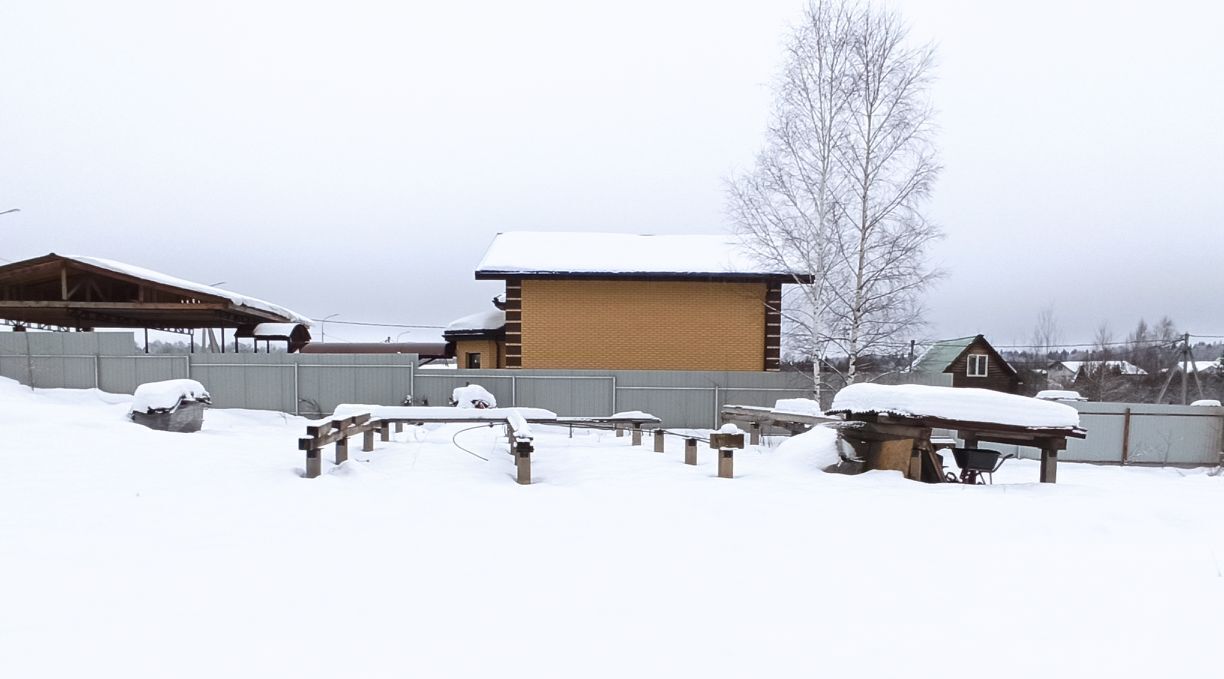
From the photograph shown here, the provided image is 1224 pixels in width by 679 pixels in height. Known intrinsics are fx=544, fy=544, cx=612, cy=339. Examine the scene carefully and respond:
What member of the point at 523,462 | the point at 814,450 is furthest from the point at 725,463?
the point at 523,462

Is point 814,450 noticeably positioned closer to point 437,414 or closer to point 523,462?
point 523,462

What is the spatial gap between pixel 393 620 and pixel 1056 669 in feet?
9.66

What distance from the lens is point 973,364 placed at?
2628 cm

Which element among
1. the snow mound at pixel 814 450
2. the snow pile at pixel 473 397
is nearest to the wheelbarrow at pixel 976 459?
the snow mound at pixel 814 450

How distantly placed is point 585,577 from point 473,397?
10320mm

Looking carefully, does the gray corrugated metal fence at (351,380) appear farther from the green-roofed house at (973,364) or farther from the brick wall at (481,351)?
the green-roofed house at (973,364)

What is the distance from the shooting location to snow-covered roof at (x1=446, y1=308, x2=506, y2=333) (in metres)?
16.8

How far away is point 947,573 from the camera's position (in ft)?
10.6

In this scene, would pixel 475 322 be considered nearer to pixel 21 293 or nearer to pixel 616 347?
pixel 616 347

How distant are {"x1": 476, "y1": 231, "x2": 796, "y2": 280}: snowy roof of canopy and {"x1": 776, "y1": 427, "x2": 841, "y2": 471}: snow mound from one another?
7134 millimetres

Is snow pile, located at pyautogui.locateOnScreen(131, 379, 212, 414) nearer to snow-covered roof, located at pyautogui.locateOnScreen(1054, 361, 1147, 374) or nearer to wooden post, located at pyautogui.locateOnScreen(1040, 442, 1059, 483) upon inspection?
wooden post, located at pyautogui.locateOnScreen(1040, 442, 1059, 483)

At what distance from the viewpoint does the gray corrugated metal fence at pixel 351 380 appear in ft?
47.0

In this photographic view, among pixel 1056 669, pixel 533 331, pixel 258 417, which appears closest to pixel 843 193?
pixel 533 331

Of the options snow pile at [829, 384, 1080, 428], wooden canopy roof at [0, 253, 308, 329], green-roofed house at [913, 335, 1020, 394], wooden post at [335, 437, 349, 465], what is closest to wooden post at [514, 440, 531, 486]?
wooden post at [335, 437, 349, 465]
